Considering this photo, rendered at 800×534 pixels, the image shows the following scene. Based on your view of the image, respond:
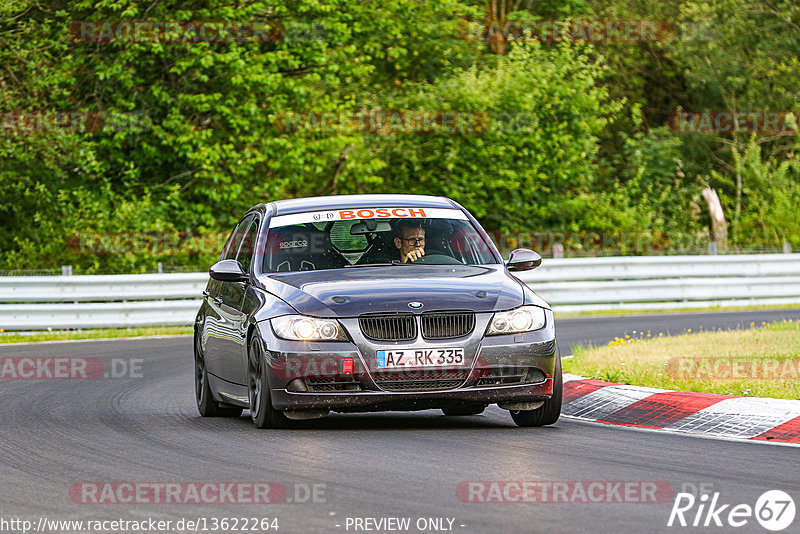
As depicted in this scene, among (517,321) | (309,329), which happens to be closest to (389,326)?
(309,329)

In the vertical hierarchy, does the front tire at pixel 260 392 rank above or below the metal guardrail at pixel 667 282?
above

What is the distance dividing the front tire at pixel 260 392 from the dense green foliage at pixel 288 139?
60.2ft

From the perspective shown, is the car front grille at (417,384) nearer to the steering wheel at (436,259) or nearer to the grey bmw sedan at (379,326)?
the grey bmw sedan at (379,326)

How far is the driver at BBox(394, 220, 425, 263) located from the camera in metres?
10.6

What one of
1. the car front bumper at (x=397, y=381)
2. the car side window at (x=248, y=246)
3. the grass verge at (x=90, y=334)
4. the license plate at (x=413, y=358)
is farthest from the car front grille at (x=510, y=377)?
the grass verge at (x=90, y=334)

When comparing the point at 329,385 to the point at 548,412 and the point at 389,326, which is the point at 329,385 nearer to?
the point at 389,326

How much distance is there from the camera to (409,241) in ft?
34.9

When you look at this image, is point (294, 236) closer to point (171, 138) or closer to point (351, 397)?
point (351, 397)

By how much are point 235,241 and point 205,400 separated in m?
1.35

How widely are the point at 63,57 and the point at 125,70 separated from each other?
1335 millimetres

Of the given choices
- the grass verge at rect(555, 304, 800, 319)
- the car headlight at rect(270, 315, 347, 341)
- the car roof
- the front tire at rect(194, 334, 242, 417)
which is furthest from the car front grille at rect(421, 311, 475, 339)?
the grass verge at rect(555, 304, 800, 319)

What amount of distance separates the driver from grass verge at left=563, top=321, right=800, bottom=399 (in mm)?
2126

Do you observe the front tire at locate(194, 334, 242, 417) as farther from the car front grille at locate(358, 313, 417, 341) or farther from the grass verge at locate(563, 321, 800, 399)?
the grass verge at locate(563, 321, 800, 399)

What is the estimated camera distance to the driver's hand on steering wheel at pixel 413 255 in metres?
10.5
